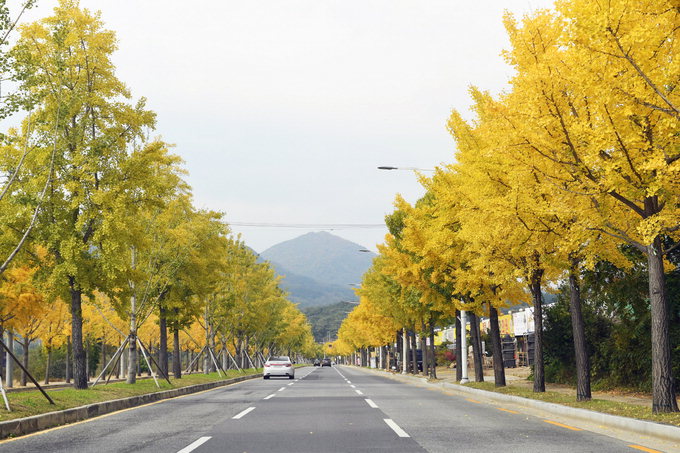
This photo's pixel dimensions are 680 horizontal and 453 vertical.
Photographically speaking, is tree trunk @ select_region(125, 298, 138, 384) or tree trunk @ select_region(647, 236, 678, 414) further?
tree trunk @ select_region(125, 298, 138, 384)

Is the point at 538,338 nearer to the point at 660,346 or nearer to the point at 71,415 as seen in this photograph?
the point at 660,346

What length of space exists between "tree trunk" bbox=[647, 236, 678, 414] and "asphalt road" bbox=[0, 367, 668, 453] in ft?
6.17

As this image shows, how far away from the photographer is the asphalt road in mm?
8734

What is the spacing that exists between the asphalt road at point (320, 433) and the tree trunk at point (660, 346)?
74.1 inches

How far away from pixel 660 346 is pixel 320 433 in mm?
6557

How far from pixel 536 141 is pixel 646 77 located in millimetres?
3219

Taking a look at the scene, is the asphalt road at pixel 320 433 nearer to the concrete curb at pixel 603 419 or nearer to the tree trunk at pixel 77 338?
the concrete curb at pixel 603 419

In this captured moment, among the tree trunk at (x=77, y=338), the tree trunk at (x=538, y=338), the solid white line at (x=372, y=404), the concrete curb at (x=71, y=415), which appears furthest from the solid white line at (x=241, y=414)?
the tree trunk at (x=538, y=338)

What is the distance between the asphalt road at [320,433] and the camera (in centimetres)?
873

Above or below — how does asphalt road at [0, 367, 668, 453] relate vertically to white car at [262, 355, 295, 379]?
above

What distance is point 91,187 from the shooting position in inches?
784

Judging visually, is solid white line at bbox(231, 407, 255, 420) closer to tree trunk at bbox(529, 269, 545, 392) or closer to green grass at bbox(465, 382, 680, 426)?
green grass at bbox(465, 382, 680, 426)

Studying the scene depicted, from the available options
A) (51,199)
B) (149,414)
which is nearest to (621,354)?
(149,414)

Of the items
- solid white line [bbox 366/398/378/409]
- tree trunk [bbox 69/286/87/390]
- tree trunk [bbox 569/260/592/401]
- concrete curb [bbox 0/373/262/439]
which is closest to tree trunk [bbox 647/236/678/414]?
tree trunk [bbox 569/260/592/401]
